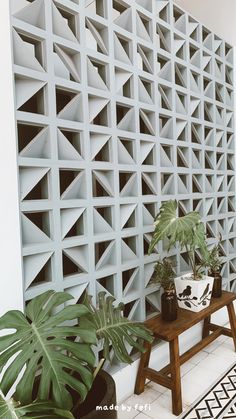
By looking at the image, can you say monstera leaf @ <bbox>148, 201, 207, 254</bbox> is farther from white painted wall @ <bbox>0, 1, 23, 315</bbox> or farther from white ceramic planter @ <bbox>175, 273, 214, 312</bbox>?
white painted wall @ <bbox>0, 1, 23, 315</bbox>

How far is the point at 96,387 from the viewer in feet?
4.80

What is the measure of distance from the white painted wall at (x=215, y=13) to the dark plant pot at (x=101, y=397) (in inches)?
105

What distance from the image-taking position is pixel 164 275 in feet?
6.78

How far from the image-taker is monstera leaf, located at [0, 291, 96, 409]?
1.03 m

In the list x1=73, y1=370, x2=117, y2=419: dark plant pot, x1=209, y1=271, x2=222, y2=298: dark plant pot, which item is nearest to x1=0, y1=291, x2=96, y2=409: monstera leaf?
x1=73, y1=370, x2=117, y2=419: dark plant pot

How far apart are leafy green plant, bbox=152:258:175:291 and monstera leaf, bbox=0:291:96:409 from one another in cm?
93

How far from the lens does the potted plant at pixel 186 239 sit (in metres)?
1.85

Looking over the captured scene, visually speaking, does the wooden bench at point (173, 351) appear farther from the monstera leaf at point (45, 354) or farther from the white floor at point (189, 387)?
the monstera leaf at point (45, 354)

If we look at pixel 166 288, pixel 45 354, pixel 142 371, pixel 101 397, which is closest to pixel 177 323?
pixel 166 288

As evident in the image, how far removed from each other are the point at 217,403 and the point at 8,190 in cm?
171

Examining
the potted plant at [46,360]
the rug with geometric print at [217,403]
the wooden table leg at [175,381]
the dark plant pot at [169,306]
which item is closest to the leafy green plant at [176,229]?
the dark plant pot at [169,306]

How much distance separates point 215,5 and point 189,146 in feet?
3.70

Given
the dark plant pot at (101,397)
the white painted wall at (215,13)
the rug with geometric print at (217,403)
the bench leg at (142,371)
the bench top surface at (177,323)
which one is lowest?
the rug with geometric print at (217,403)

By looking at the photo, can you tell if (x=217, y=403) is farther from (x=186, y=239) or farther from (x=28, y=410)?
(x=28, y=410)
